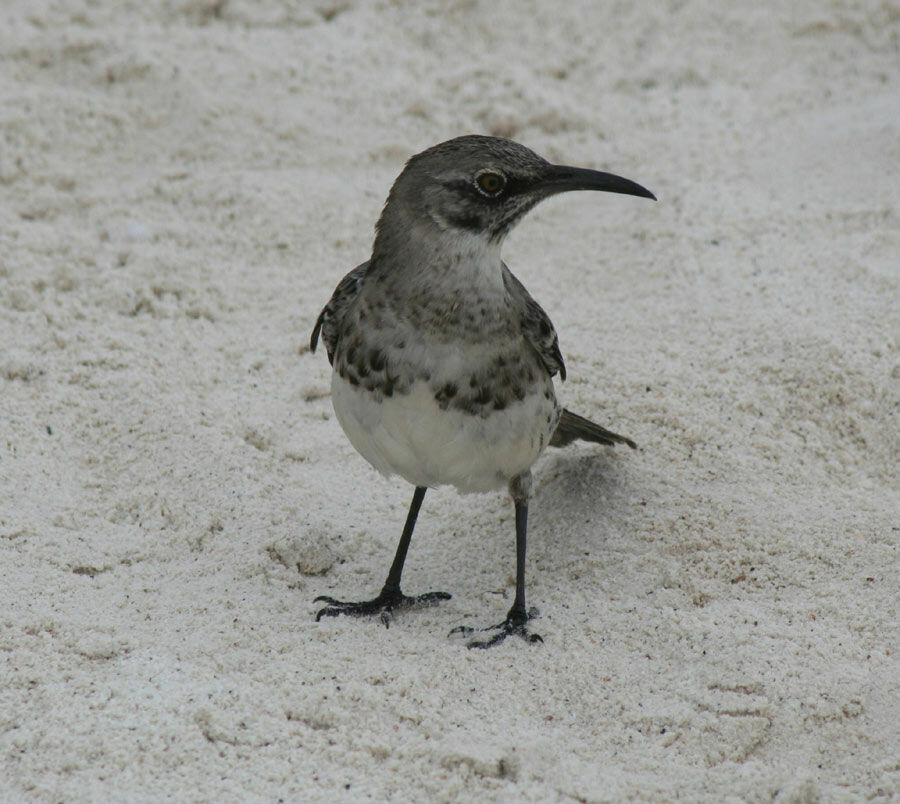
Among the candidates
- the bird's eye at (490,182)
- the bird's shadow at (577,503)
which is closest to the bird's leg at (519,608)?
the bird's shadow at (577,503)

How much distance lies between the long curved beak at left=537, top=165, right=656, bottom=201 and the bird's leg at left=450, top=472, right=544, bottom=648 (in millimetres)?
1026

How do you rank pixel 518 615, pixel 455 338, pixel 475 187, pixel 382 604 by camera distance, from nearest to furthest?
pixel 455 338
pixel 475 187
pixel 518 615
pixel 382 604

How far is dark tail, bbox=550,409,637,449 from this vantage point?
4.72m

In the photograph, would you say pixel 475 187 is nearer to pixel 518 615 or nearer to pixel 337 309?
pixel 337 309

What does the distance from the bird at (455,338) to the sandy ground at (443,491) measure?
443 millimetres

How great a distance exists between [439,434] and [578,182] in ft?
3.34

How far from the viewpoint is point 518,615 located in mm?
4293

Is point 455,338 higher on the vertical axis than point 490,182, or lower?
lower

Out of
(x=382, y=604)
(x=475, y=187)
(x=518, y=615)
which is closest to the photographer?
(x=475, y=187)

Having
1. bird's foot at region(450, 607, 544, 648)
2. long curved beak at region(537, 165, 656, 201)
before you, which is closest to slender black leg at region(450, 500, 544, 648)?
bird's foot at region(450, 607, 544, 648)

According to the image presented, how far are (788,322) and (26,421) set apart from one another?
3345 mm

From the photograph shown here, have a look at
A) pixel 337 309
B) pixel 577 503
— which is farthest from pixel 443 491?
pixel 337 309

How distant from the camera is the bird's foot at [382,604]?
171 inches

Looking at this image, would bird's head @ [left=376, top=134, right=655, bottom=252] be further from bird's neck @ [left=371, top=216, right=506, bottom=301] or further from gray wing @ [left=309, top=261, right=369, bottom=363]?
gray wing @ [left=309, top=261, right=369, bottom=363]
